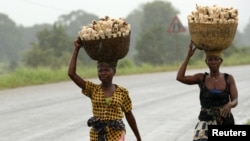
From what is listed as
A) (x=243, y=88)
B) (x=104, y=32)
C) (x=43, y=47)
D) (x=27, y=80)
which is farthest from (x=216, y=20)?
(x=43, y=47)

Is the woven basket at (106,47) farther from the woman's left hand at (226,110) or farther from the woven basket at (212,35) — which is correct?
the woman's left hand at (226,110)

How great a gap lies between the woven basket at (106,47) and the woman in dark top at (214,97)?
84cm

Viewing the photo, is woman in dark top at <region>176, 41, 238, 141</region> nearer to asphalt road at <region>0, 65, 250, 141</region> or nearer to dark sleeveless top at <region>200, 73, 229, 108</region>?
dark sleeveless top at <region>200, 73, 229, 108</region>

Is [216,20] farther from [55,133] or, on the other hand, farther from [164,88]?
[164,88]

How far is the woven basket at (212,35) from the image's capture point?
518 cm

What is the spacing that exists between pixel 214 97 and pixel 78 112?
6504 millimetres

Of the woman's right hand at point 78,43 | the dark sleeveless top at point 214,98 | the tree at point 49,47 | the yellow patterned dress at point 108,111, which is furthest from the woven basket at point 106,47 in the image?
the tree at point 49,47

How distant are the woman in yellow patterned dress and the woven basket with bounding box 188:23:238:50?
0.96 m

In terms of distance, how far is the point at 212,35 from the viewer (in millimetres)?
5184

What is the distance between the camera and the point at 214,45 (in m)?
5.22

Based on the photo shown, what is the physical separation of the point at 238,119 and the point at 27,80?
33.9 ft

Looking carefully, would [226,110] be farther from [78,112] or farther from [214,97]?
[78,112]

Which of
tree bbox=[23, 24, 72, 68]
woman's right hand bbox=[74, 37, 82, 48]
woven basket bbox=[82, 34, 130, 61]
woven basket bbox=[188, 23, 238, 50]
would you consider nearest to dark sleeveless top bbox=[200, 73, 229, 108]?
woven basket bbox=[188, 23, 238, 50]

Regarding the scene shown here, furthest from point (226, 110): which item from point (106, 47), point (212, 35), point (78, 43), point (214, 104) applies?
point (78, 43)
